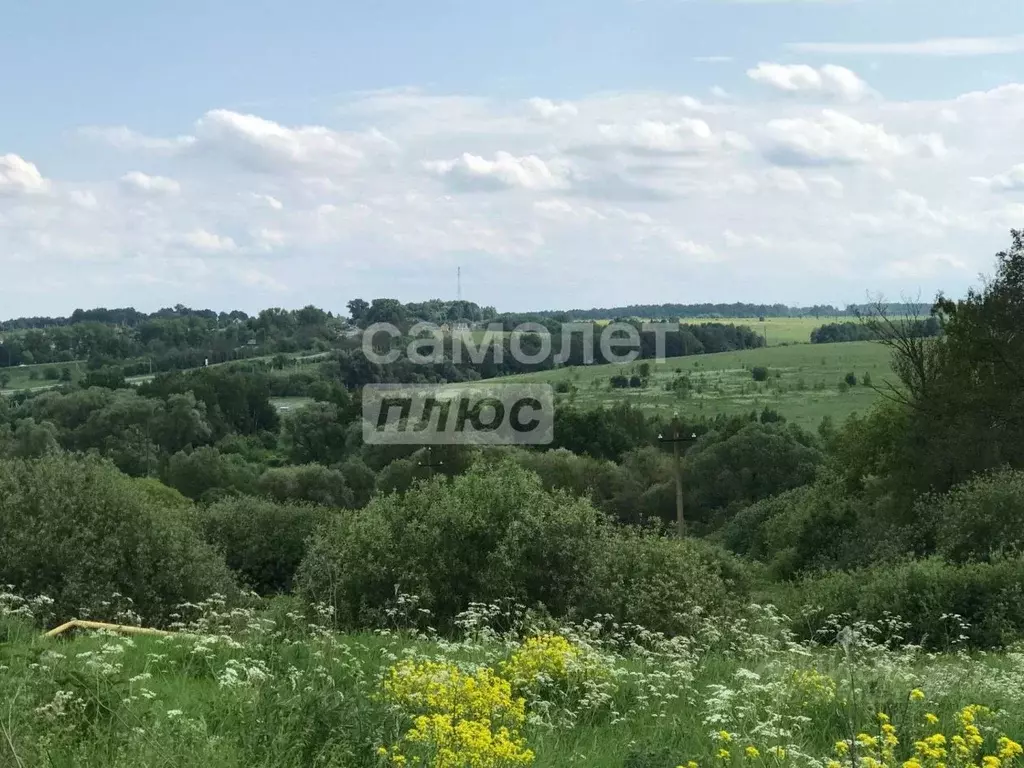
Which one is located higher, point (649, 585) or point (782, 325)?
point (782, 325)

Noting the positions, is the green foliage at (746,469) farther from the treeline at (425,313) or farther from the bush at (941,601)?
the bush at (941,601)

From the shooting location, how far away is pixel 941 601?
20391 millimetres

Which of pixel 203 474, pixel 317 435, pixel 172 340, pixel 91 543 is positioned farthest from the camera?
pixel 172 340

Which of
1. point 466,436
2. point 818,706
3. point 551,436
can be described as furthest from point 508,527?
point 551,436

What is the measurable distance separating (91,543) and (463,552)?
8.18 metres

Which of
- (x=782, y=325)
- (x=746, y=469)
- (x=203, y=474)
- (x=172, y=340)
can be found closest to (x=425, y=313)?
(x=203, y=474)

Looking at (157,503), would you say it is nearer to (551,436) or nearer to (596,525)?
(596,525)

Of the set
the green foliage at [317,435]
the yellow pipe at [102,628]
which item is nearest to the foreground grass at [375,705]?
the yellow pipe at [102,628]

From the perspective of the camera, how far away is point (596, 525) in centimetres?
2109

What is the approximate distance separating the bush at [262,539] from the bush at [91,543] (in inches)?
574

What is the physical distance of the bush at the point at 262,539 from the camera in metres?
38.9

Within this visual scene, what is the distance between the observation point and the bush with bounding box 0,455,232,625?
20703mm

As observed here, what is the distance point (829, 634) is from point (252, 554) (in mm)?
25340

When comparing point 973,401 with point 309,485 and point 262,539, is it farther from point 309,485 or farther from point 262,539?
point 309,485
